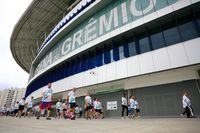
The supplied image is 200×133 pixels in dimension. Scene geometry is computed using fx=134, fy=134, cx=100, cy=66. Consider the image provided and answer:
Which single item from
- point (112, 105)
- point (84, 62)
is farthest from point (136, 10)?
point (112, 105)

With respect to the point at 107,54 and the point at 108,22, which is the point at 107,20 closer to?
the point at 108,22

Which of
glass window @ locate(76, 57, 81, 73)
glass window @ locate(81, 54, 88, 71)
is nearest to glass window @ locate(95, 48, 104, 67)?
glass window @ locate(81, 54, 88, 71)

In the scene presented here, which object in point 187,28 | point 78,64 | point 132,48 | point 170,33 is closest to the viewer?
point 187,28

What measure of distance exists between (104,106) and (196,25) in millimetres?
12006

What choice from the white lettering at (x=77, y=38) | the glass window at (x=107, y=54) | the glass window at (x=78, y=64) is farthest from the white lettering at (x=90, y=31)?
the glass window at (x=78, y=64)

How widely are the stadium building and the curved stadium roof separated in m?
6.01

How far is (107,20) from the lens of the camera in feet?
50.4

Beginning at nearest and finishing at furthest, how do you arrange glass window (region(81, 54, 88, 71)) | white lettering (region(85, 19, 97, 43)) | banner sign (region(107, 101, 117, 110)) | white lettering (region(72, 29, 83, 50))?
banner sign (region(107, 101, 117, 110)), white lettering (region(85, 19, 97, 43)), glass window (region(81, 54, 88, 71)), white lettering (region(72, 29, 83, 50))

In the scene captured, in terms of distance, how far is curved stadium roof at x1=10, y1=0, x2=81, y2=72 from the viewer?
2397cm

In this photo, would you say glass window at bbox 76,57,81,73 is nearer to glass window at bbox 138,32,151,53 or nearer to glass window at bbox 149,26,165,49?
glass window at bbox 138,32,151,53

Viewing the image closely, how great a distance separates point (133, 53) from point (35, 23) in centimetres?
2368

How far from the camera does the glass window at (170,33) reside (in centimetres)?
1067

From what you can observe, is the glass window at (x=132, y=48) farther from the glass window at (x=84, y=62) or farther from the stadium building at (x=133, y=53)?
the glass window at (x=84, y=62)

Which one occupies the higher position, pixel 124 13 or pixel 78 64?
pixel 124 13
